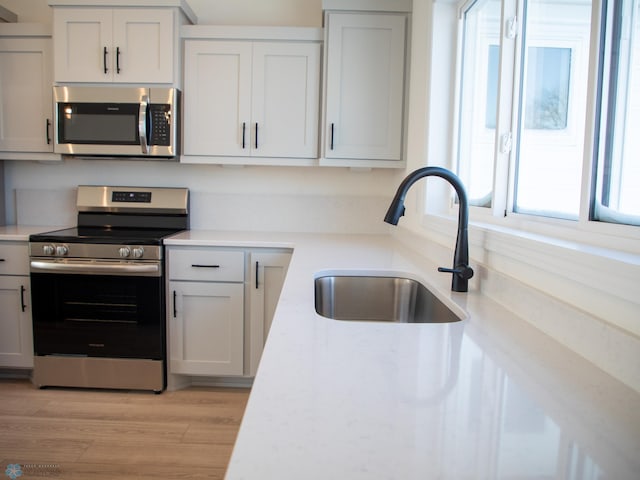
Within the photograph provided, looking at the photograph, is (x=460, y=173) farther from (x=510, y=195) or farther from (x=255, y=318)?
(x=255, y=318)

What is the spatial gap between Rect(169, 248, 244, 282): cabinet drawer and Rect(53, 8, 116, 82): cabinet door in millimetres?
1105

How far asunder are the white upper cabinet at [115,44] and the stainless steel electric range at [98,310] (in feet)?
3.02

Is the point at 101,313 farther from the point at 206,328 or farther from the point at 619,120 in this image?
the point at 619,120

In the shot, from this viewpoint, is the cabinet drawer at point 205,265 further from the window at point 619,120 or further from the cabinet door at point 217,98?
the window at point 619,120

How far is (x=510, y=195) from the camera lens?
160 cm

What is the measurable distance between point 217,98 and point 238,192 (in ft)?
2.08

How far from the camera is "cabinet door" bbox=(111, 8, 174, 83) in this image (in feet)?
8.28

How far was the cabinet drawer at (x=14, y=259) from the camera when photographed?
98.5 inches

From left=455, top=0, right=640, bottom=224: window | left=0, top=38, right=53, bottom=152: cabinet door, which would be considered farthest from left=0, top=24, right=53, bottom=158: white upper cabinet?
left=455, top=0, right=640, bottom=224: window

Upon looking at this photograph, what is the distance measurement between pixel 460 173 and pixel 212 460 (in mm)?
1681

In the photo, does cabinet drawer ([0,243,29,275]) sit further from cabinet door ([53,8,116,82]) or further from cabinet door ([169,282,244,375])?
cabinet door ([53,8,116,82])

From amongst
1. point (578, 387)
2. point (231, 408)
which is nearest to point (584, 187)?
point (578, 387)

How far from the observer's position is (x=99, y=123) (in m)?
2.60

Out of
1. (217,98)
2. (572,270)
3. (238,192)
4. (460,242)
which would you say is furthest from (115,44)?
(572,270)
